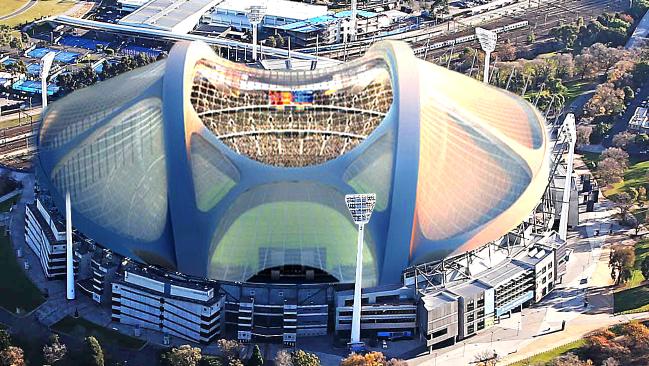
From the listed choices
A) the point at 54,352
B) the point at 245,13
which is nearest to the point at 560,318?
the point at 54,352

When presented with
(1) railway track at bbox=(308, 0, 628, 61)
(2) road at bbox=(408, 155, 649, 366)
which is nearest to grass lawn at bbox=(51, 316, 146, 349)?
(2) road at bbox=(408, 155, 649, 366)

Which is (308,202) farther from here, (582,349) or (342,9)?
(342,9)

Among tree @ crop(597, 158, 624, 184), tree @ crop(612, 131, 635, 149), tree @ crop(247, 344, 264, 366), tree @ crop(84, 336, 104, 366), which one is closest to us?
tree @ crop(84, 336, 104, 366)

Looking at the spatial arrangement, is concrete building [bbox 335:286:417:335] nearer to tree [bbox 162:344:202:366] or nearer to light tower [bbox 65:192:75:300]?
tree [bbox 162:344:202:366]

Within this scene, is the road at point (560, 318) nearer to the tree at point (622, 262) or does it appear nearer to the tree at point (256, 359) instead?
the tree at point (622, 262)

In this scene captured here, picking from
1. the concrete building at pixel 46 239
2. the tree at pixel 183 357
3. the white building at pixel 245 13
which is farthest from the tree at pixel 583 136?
the concrete building at pixel 46 239
